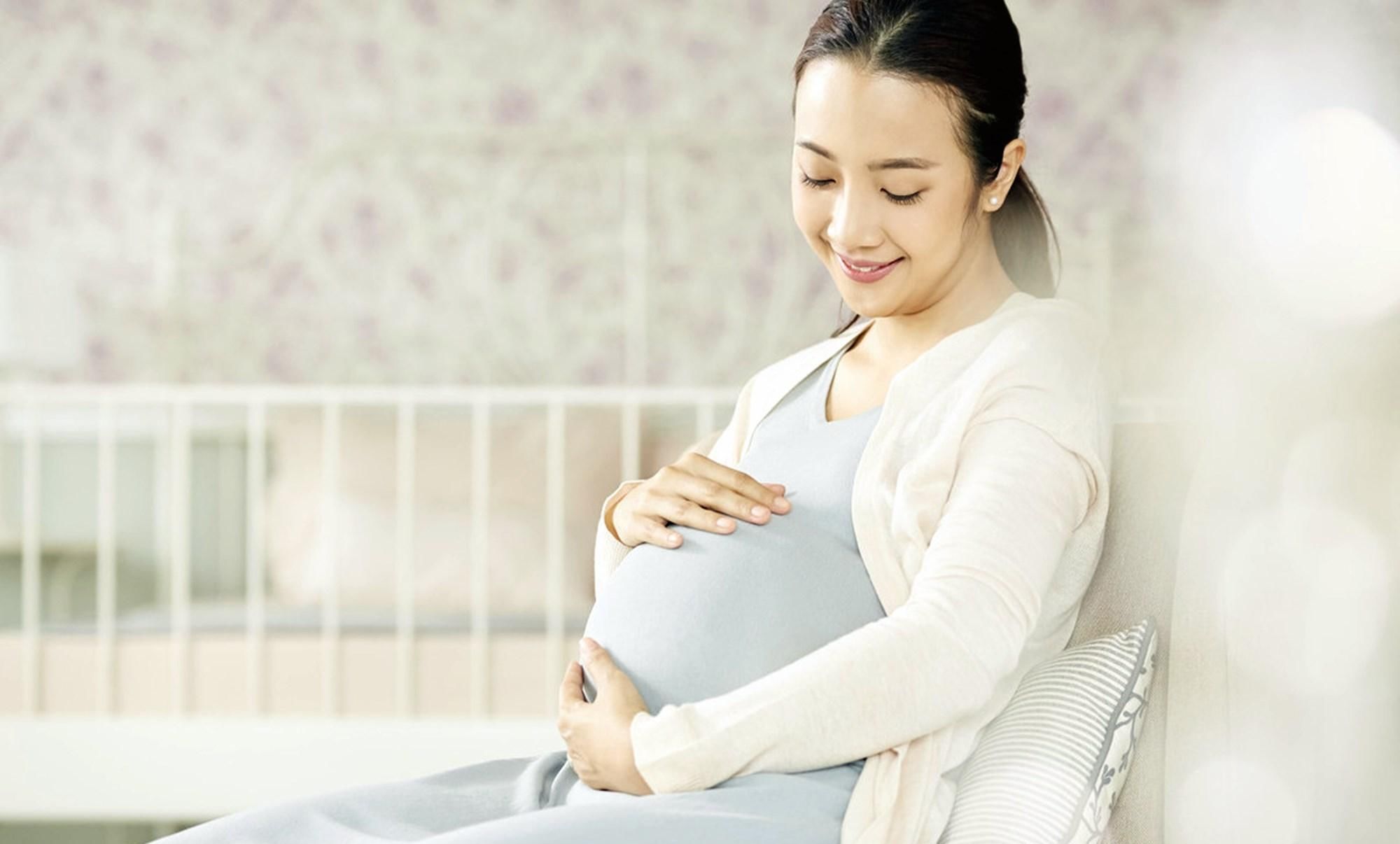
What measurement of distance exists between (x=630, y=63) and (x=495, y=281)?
1.85 ft

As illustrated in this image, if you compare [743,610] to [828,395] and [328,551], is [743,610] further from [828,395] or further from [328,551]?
[328,551]

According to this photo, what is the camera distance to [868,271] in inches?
39.6

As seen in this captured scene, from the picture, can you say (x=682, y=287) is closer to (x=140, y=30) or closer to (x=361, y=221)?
(x=361, y=221)

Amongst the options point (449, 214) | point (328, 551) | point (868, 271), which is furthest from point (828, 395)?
point (449, 214)

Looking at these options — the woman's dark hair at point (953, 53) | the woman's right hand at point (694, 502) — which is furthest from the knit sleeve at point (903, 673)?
the woman's dark hair at point (953, 53)

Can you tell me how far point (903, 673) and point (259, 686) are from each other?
5.50 ft

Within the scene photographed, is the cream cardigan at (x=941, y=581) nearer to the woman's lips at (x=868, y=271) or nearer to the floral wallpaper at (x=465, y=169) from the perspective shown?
the woman's lips at (x=868, y=271)

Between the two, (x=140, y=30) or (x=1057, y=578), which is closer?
(x=1057, y=578)

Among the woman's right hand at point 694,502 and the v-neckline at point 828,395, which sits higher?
the v-neckline at point 828,395

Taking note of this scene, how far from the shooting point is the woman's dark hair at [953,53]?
95cm

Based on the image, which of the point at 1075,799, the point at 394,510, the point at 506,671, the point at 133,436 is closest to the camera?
the point at 1075,799

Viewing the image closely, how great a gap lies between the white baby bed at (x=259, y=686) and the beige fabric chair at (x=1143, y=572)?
1.33 metres

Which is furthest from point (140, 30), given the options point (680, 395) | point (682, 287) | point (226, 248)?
point (680, 395)

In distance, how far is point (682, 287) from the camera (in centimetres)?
319
